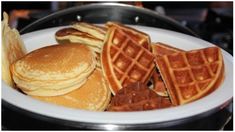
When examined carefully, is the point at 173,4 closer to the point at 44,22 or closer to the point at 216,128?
the point at 44,22

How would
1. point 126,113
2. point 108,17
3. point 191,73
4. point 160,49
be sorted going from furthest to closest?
point 108,17 → point 160,49 → point 191,73 → point 126,113

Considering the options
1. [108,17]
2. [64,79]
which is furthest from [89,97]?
[108,17]

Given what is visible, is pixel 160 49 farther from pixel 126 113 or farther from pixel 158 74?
pixel 126 113

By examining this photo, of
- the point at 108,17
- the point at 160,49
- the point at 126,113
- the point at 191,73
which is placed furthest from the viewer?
the point at 108,17

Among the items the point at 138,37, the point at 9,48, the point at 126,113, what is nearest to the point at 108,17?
the point at 138,37

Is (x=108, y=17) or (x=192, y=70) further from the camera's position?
(x=108, y=17)

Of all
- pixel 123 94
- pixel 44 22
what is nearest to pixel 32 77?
pixel 123 94

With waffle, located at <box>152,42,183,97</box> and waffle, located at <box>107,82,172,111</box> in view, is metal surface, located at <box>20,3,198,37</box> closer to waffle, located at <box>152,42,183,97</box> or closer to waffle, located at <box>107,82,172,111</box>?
waffle, located at <box>152,42,183,97</box>

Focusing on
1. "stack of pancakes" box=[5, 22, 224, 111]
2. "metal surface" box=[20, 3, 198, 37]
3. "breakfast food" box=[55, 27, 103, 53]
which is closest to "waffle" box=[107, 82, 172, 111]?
"stack of pancakes" box=[5, 22, 224, 111]

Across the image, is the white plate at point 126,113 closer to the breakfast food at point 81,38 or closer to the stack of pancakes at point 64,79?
the stack of pancakes at point 64,79
